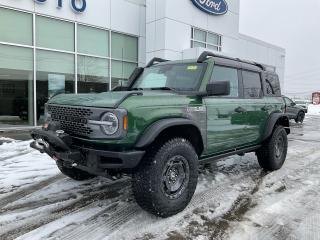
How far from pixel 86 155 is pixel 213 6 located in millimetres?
14882

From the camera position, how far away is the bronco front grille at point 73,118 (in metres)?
3.43

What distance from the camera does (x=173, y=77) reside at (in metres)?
4.59

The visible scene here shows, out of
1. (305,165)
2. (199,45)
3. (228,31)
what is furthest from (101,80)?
(305,165)

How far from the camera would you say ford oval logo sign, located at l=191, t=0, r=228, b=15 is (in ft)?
51.7

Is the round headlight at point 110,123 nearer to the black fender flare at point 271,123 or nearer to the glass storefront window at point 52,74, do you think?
the black fender flare at point 271,123

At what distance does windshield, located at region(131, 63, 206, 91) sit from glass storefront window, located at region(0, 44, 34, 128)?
7.76 m

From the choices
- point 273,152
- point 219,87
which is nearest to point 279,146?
point 273,152

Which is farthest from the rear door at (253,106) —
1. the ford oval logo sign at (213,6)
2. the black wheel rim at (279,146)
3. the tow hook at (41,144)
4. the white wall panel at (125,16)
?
the ford oval logo sign at (213,6)

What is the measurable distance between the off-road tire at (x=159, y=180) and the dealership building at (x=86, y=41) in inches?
354

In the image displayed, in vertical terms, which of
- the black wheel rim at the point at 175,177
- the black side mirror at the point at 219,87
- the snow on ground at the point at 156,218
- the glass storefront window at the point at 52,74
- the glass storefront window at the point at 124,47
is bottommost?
the snow on ground at the point at 156,218

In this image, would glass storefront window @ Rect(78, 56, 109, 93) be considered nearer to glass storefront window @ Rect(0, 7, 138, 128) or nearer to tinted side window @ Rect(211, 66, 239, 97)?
glass storefront window @ Rect(0, 7, 138, 128)

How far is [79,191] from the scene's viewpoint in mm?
4496

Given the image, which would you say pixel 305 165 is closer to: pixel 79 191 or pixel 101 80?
pixel 79 191

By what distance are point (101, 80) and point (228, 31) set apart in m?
8.16
